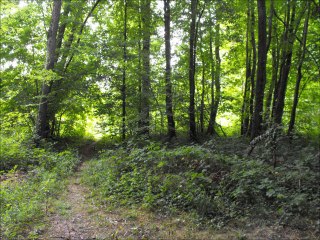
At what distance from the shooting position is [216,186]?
5.86m

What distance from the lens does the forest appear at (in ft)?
16.7

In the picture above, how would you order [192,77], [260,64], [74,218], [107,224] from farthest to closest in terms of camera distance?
[192,77] < [260,64] < [74,218] < [107,224]

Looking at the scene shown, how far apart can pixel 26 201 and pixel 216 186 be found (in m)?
4.11

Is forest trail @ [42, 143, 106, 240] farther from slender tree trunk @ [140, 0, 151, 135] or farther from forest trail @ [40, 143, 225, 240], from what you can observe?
slender tree trunk @ [140, 0, 151, 135]

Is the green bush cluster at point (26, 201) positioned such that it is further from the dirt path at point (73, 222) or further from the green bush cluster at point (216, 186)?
the green bush cluster at point (216, 186)

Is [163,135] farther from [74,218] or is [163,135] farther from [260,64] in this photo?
[74,218]

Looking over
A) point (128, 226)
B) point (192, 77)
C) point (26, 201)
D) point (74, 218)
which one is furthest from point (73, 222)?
point (192, 77)

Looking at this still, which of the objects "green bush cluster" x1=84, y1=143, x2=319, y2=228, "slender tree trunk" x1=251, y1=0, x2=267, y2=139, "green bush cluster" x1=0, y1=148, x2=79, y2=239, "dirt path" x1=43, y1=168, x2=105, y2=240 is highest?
"slender tree trunk" x1=251, y1=0, x2=267, y2=139

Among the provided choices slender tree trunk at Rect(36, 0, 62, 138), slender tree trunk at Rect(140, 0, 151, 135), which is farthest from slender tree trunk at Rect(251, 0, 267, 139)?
slender tree trunk at Rect(36, 0, 62, 138)

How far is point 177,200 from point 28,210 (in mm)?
2934

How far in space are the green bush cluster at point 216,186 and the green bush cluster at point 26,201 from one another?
137 centimetres

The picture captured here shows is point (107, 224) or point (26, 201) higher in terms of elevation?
point (26, 201)

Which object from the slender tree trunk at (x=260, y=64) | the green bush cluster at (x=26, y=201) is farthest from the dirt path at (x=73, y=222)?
the slender tree trunk at (x=260, y=64)

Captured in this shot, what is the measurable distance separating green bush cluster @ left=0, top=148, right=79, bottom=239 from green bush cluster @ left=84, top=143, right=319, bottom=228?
137 centimetres
